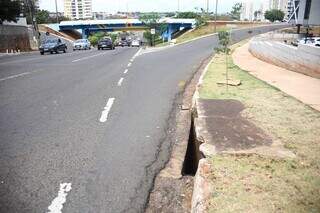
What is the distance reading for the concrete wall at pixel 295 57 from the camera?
15.4 meters

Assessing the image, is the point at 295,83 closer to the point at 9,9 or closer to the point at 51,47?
the point at 51,47

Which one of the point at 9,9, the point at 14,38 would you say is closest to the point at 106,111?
the point at 9,9

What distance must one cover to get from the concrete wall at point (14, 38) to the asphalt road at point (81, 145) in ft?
120

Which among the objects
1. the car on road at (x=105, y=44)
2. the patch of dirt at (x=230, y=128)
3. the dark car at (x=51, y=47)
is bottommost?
the car on road at (x=105, y=44)

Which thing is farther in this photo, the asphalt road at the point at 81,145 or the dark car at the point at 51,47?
the dark car at the point at 51,47

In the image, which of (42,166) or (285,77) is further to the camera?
(285,77)

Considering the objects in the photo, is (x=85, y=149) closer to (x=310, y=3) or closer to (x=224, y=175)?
(x=224, y=175)

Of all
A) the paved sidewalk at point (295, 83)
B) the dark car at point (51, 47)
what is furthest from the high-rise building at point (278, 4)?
the paved sidewalk at point (295, 83)

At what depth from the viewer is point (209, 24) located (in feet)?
299

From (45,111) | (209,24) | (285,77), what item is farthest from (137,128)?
(209,24)

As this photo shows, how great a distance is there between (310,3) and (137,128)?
56.2 meters

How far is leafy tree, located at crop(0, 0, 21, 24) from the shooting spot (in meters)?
43.4

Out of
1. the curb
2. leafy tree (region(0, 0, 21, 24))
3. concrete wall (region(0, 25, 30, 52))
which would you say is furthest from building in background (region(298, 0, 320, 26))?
the curb

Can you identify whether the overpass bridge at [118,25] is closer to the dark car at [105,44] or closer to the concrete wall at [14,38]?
the concrete wall at [14,38]
